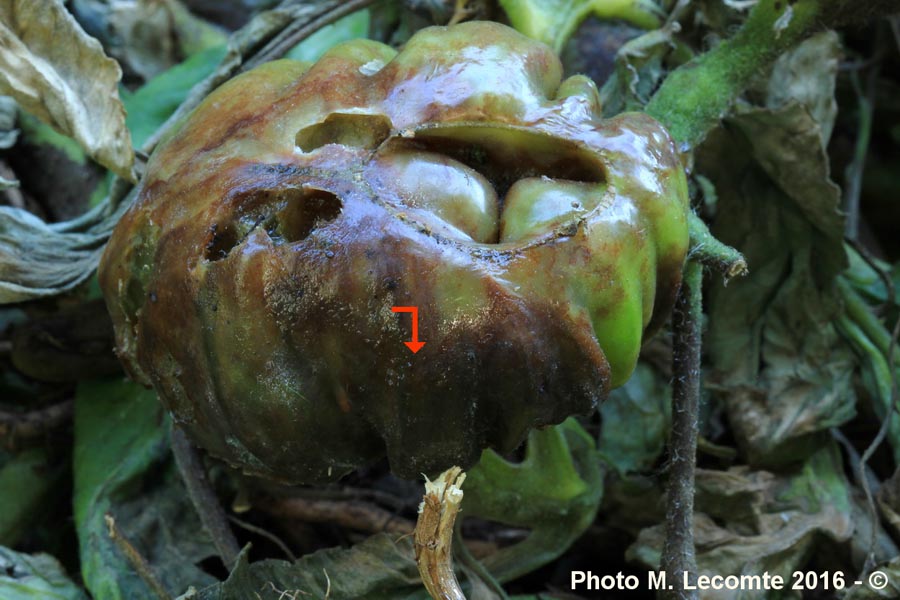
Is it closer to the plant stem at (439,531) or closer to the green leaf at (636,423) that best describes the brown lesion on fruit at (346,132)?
the plant stem at (439,531)

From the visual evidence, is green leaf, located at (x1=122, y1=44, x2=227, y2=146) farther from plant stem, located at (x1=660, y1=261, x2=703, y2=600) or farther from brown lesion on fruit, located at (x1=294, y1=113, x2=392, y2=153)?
plant stem, located at (x1=660, y1=261, x2=703, y2=600)

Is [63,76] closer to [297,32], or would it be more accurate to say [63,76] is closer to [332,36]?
[297,32]

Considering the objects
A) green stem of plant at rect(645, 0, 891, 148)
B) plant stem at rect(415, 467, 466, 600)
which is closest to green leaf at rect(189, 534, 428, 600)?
plant stem at rect(415, 467, 466, 600)

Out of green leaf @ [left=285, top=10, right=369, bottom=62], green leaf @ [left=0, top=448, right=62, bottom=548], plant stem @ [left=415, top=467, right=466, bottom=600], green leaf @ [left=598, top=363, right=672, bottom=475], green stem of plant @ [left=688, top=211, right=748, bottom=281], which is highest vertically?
green leaf @ [left=285, top=10, right=369, bottom=62]

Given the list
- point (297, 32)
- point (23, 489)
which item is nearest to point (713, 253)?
point (297, 32)

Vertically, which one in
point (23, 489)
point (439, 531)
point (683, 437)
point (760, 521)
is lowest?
point (760, 521)
